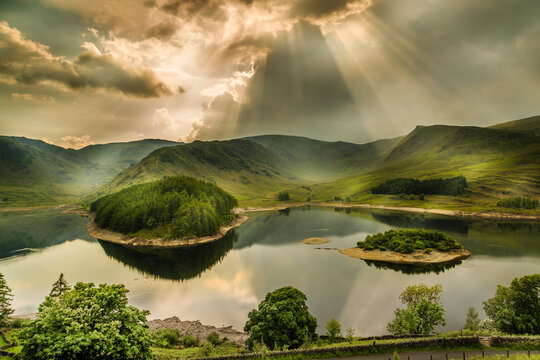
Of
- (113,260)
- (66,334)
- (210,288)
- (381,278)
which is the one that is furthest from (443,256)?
(113,260)

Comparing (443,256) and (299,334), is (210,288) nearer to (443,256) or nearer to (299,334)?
(299,334)

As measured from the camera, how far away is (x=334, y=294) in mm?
63031

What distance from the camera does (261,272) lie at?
81.4 metres

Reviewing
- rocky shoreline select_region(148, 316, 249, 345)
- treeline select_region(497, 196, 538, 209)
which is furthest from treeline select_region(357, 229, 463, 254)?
treeline select_region(497, 196, 538, 209)

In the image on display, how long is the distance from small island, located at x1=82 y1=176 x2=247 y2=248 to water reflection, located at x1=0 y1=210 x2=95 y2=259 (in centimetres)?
1191

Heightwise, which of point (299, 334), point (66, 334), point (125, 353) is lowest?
point (299, 334)

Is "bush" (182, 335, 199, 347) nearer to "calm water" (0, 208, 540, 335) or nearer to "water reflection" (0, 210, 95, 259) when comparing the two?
"calm water" (0, 208, 540, 335)

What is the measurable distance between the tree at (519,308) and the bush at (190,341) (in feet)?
156

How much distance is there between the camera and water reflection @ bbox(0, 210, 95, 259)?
11988cm

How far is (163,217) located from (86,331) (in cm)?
11637

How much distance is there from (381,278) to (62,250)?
128m

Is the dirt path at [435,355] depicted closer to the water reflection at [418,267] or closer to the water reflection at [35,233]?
the water reflection at [418,267]

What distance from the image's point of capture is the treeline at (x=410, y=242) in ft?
298

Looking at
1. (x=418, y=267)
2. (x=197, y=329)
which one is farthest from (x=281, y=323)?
(x=418, y=267)
